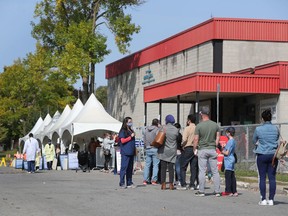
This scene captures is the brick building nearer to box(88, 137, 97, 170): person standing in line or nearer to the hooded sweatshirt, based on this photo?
box(88, 137, 97, 170): person standing in line

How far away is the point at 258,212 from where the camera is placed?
12.4 meters

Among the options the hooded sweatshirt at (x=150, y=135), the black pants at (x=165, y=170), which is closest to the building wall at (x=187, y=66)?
the hooded sweatshirt at (x=150, y=135)

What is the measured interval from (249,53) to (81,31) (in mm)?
12939

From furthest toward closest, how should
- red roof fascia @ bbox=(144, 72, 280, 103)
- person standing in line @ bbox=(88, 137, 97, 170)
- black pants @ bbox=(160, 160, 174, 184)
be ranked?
1. person standing in line @ bbox=(88, 137, 97, 170)
2. red roof fascia @ bbox=(144, 72, 280, 103)
3. black pants @ bbox=(160, 160, 174, 184)

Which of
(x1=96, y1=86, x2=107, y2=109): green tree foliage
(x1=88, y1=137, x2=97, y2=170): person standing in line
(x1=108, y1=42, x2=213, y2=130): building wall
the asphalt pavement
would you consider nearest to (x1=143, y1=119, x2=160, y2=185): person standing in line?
the asphalt pavement

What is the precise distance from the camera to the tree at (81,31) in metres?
49.6

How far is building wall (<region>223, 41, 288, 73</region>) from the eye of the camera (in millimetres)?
41938

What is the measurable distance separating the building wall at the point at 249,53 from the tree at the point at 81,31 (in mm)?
11397

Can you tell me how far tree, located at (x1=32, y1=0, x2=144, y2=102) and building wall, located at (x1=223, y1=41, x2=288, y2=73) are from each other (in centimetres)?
1140

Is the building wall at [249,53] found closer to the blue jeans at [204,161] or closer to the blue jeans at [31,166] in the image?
the blue jeans at [31,166]

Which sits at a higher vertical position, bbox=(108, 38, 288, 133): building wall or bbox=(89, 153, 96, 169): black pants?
bbox=(108, 38, 288, 133): building wall

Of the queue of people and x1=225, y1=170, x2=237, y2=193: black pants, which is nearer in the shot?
the queue of people

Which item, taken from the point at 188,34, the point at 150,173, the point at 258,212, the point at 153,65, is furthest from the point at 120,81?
the point at 258,212

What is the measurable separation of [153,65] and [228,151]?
121 feet
